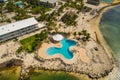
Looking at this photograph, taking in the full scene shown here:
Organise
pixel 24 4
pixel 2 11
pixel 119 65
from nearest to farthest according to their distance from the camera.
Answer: pixel 119 65, pixel 2 11, pixel 24 4

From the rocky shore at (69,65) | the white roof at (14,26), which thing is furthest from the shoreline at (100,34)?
the white roof at (14,26)

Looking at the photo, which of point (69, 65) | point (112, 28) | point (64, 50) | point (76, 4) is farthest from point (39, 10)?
point (69, 65)

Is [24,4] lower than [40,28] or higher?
higher

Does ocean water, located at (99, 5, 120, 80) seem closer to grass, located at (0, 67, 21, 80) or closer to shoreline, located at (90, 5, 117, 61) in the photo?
shoreline, located at (90, 5, 117, 61)

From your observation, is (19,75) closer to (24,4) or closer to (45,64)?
(45,64)

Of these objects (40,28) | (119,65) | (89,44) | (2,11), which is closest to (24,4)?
(2,11)
